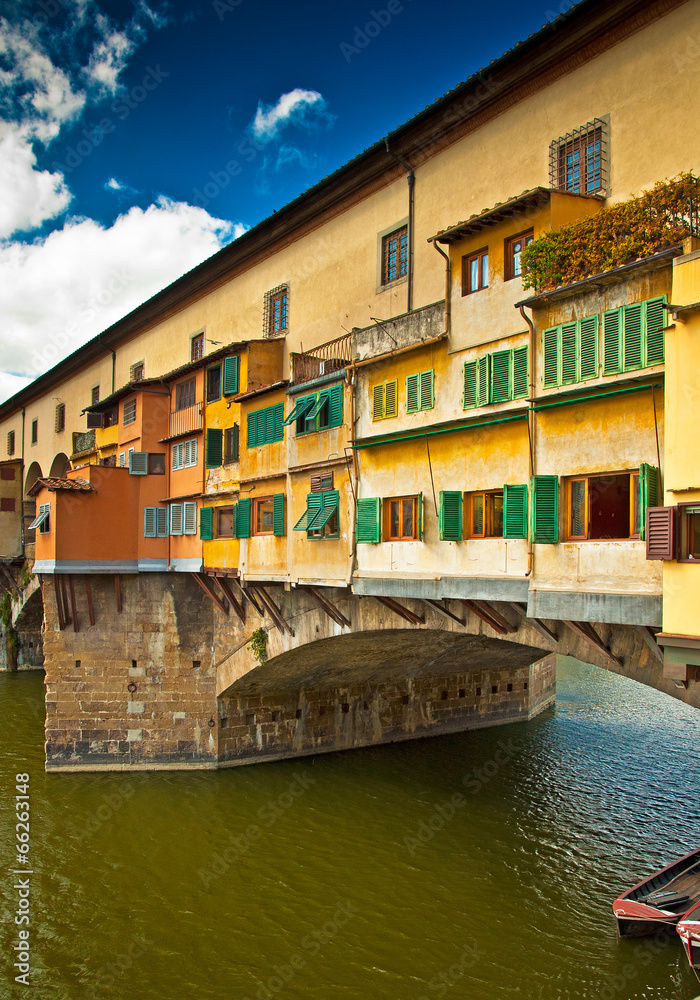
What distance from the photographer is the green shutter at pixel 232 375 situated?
75.0 feet

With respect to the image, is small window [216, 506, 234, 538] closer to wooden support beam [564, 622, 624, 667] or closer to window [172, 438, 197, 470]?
window [172, 438, 197, 470]

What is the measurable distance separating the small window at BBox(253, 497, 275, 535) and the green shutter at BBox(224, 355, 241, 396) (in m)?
3.74

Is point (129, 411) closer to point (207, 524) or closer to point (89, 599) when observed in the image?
point (207, 524)

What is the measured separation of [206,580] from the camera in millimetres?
24266

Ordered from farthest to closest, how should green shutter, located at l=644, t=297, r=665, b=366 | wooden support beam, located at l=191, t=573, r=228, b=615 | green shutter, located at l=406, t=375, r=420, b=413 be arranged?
wooden support beam, located at l=191, t=573, r=228, b=615 < green shutter, located at l=406, t=375, r=420, b=413 < green shutter, located at l=644, t=297, r=665, b=366

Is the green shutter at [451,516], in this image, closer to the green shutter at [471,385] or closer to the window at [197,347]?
the green shutter at [471,385]

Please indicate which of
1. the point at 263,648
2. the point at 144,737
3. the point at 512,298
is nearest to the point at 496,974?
the point at 263,648

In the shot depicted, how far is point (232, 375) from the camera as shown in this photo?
75.3 ft

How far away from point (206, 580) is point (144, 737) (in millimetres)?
5133

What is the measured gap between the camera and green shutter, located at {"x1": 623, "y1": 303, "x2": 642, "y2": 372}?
1091 cm

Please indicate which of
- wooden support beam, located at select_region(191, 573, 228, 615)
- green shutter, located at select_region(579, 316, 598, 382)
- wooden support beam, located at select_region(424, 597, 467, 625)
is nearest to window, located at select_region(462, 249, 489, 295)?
green shutter, located at select_region(579, 316, 598, 382)

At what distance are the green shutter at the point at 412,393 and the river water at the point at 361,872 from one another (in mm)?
10340

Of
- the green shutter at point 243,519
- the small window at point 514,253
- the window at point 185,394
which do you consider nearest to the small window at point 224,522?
the green shutter at point 243,519

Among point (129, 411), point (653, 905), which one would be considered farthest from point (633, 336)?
point (129, 411)
